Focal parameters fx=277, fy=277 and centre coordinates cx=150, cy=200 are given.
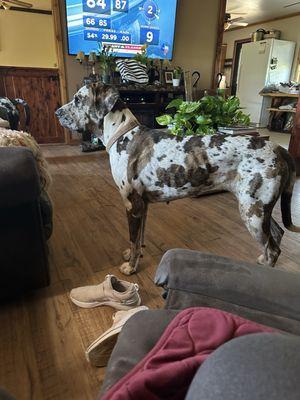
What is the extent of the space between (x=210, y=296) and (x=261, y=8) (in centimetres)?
822

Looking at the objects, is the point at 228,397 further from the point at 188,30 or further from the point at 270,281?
the point at 188,30

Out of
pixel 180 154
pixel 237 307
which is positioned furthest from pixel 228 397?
pixel 180 154

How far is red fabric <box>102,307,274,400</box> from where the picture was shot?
0.45 meters

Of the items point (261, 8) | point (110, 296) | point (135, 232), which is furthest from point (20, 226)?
point (261, 8)

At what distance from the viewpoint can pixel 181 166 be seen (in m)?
1.45

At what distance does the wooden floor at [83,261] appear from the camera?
107 cm

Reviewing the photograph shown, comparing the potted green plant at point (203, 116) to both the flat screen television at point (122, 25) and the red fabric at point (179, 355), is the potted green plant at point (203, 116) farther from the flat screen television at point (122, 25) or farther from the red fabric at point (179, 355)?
the flat screen television at point (122, 25)

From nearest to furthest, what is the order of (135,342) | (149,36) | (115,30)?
(135,342) < (115,30) < (149,36)

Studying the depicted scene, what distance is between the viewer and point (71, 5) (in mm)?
3973

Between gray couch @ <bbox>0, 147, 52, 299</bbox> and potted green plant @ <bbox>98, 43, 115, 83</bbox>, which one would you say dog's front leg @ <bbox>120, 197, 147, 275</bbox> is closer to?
gray couch @ <bbox>0, 147, 52, 299</bbox>

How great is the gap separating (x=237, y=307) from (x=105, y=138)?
4.05 ft

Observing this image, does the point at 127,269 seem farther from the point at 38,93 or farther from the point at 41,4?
the point at 41,4

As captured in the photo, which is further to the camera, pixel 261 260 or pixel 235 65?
pixel 235 65

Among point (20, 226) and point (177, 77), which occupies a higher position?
point (177, 77)
